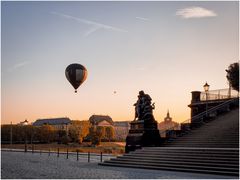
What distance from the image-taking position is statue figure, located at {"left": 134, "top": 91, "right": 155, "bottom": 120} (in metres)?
31.5

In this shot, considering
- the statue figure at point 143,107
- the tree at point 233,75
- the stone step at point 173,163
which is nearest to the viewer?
the stone step at point 173,163

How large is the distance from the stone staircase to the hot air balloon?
1084 centimetres

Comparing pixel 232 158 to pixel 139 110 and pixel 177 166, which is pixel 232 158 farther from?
pixel 139 110

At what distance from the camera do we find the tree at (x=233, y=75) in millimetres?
40688

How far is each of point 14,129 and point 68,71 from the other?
75709 millimetres

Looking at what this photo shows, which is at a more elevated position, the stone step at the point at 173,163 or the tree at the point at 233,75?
the tree at the point at 233,75

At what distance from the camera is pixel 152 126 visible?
31.1 metres

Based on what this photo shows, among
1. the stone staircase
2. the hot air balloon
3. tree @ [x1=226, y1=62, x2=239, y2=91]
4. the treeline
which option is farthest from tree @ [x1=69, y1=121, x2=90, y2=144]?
the stone staircase

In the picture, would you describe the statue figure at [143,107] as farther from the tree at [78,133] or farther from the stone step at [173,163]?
the tree at [78,133]

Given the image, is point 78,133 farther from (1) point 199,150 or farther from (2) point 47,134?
(1) point 199,150

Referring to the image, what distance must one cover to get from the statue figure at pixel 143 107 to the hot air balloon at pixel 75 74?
271 inches

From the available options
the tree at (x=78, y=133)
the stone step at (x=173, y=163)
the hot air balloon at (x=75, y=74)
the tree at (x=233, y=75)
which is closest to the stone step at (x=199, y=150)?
the stone step at (x=173, y=163)

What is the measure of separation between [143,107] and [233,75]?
45.8 feet

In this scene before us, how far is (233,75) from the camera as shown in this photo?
41031mm
